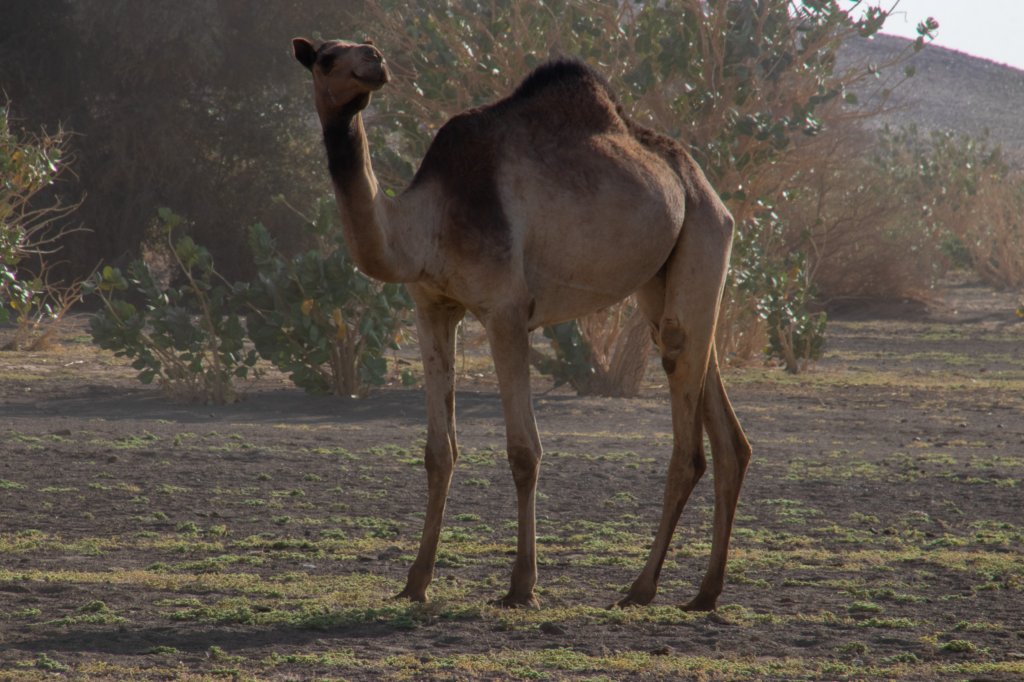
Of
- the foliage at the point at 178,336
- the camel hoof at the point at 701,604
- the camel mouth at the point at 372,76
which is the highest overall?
the camel mouth at the point at 372,76

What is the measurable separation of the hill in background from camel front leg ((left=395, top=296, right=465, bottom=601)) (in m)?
76.4

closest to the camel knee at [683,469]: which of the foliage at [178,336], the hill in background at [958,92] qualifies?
the foliage at [178,336]

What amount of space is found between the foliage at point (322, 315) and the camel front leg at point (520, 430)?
283 inches

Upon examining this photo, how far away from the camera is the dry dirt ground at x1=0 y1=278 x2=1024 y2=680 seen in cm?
521

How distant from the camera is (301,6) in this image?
925 inches

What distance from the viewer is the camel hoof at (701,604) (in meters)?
6.04

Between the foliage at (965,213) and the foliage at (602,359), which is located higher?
the foliage at (965,213)

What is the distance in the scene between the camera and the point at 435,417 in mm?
5977

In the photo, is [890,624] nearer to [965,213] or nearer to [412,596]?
[412,596]

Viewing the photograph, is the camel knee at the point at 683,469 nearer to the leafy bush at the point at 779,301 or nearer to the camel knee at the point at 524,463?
the camel knee at the point at 524,463

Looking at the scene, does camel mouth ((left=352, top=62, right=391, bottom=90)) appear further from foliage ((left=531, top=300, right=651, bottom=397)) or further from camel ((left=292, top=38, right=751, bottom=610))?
foliage ((left=531, top=300, right=651, bottom=397))

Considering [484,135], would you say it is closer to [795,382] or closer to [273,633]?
[273,633]

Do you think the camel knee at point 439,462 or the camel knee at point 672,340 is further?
the camel knee at point 672,340

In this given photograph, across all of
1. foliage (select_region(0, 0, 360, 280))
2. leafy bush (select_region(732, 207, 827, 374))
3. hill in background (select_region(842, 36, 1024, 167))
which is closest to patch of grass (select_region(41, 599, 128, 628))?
leafy bush (select_region(732, 207, 827, 374))
